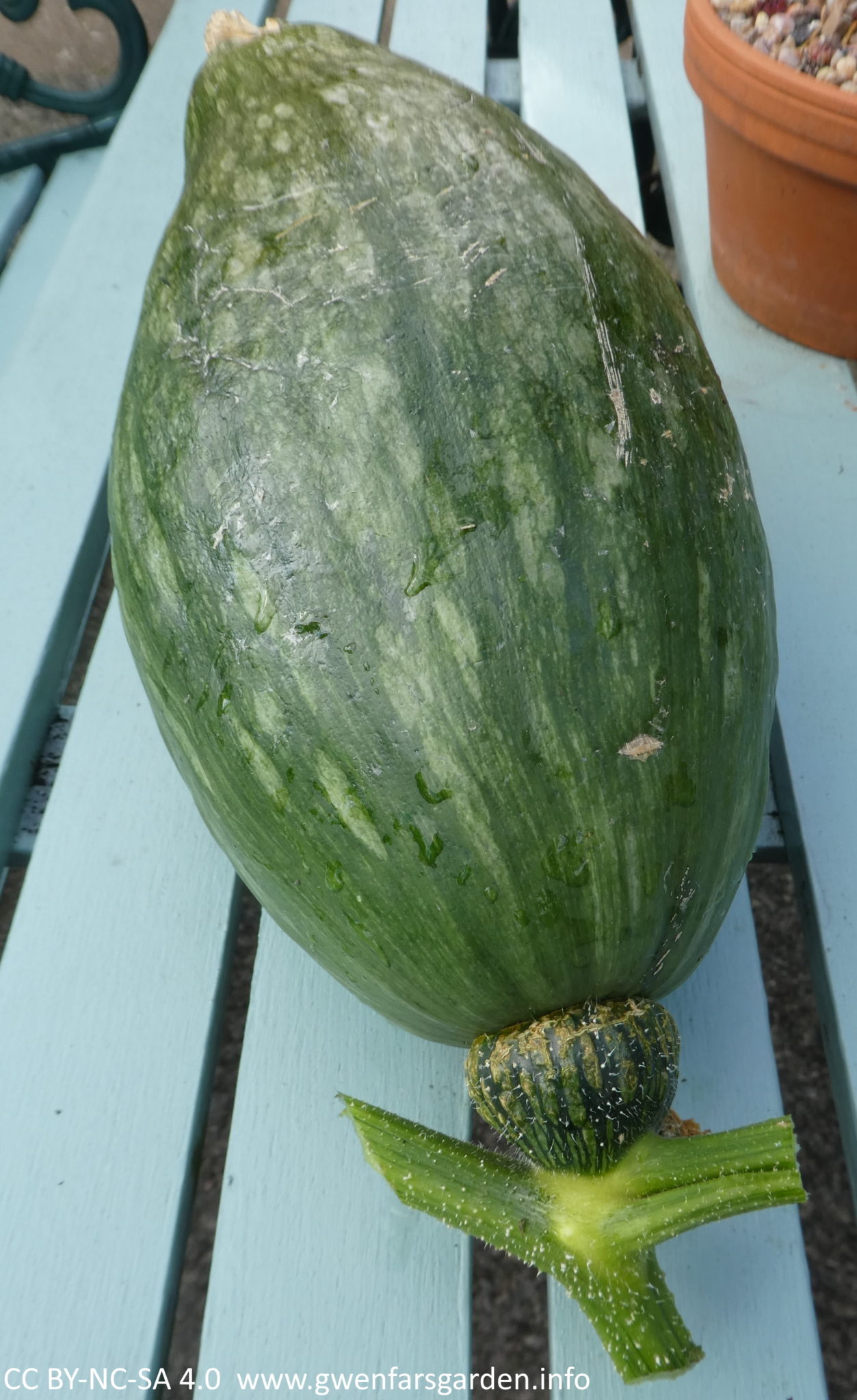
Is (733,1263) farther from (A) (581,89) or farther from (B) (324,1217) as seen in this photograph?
(A) (581,89)

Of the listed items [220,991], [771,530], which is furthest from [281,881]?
[771,530]

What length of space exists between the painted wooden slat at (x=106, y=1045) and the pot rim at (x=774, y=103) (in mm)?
838

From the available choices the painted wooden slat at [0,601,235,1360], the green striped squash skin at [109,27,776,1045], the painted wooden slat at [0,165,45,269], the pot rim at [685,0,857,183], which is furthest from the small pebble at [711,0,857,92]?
the painted wooden slat at [0,165,45,269]

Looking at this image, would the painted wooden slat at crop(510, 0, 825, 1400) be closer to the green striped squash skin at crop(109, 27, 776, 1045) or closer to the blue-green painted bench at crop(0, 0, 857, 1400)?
the blue-green painted bench at crop(0, 0, 857, 1400)

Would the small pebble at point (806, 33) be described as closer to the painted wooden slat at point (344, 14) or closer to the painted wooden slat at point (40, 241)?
the painted wooden slat at point (344, 14)

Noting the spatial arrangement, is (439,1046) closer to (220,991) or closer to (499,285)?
(220,991)

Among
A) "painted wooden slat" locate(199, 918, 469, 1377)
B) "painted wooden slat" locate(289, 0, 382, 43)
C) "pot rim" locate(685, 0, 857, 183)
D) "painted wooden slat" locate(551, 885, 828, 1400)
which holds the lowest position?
"painted wooden slat" locate(551, 885, 828, 1400)

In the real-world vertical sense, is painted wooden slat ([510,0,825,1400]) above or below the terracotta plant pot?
below

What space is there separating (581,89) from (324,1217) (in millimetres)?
1585

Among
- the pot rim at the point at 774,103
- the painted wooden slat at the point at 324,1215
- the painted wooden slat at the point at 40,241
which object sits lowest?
the painted wooden slat at the point at 324,1215

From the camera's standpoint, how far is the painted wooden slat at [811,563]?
0.81 metres

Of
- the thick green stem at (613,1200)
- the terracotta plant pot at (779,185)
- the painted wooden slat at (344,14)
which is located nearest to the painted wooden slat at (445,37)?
the painted wooden slat at (344,14)

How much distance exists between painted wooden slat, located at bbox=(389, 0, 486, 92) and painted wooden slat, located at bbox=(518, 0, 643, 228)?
0.07m

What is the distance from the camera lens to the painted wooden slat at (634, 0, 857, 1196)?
81 cm
